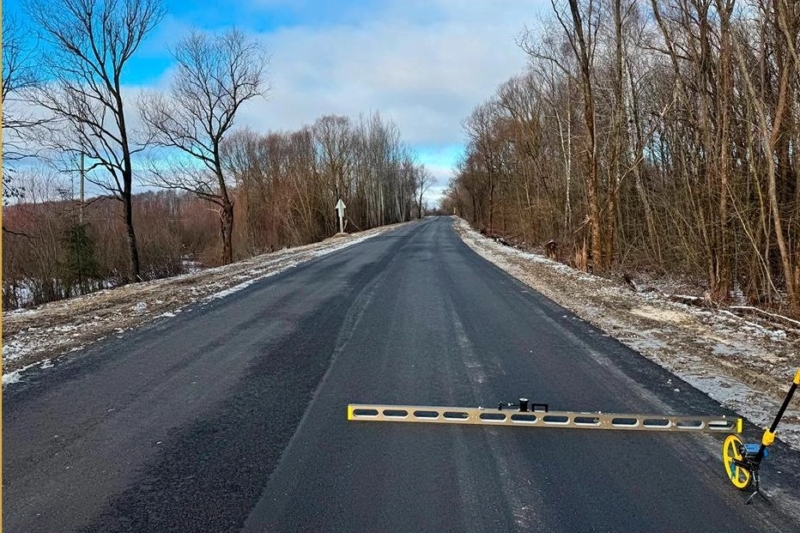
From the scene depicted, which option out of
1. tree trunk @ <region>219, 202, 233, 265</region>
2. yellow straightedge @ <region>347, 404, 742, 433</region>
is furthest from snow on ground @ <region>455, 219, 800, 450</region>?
tree trunk @ <region>219, 202, 233, 265</region>

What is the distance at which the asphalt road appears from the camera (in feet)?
9.62

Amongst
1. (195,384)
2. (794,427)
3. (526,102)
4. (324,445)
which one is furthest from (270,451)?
(526,102)

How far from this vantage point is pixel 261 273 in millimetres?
14281

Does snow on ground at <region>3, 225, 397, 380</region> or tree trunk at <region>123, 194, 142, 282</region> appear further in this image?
tree trunk at <region>123, 194, 142, 282</region>

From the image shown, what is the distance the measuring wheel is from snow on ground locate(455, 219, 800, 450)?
0.80 m

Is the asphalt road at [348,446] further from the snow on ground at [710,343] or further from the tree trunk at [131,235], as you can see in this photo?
the tree trunk at [131,235]

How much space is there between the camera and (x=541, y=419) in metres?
4.07

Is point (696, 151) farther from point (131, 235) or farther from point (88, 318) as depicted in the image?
point (131, 235)

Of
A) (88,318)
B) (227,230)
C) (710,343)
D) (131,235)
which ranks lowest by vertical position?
(710,343)

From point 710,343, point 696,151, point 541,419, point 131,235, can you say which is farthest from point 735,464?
point 131,235

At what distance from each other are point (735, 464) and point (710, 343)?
3751 millimetres

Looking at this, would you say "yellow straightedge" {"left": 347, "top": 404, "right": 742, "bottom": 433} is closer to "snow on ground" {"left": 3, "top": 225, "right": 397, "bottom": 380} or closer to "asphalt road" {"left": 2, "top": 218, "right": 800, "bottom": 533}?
"asphalt road" {"left": 2, "top": 218, "right": 800, "bottom": 533}

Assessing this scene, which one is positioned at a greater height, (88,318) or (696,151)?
(696,151)

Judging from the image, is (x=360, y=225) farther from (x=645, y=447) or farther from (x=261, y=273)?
(x=645, y=447)
